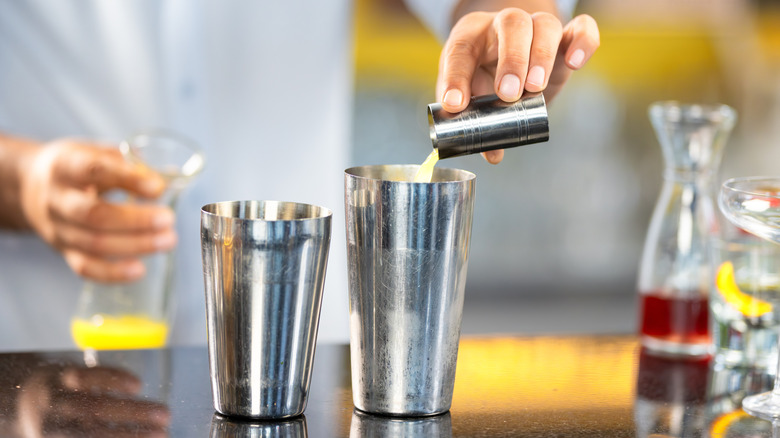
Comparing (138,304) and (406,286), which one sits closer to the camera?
(406,286)

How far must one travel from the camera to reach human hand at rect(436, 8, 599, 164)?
927mm

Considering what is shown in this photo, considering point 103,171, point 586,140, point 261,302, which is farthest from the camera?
point 586,140

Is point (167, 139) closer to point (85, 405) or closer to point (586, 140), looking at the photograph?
point (85, 405)

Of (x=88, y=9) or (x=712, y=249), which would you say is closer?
(x=712, y=249)

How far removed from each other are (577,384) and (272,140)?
41.0 inches

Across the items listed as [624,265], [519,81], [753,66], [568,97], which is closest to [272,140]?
[519,81]

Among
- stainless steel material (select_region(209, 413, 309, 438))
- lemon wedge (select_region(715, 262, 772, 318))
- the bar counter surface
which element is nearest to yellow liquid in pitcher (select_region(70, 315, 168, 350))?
the bar counter surface

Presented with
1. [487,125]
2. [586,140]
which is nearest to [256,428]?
[487,125]

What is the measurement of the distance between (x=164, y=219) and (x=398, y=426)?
53 centimetres

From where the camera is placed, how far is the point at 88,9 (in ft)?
5.87

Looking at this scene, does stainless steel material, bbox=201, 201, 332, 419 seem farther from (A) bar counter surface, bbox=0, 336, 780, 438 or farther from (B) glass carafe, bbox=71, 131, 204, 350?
(B) glass carafe, bbox=71, 131, 204, 350

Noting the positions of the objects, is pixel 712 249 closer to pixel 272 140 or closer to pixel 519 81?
pixel 519 81

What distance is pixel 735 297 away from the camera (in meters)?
1.14

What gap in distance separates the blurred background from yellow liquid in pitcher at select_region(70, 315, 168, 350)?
94.3 inches
